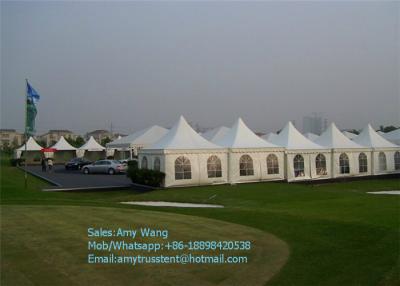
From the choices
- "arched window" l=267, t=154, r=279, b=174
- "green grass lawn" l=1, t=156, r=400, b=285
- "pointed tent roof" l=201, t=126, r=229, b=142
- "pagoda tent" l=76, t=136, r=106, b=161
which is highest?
"pointed tent roof" l=201, t=126, r=229, b=142

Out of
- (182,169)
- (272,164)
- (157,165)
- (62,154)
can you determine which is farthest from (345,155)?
(62,154)

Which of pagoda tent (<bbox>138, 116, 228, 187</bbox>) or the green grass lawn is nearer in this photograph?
the green grass lawn

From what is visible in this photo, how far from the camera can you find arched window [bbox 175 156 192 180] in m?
24.3

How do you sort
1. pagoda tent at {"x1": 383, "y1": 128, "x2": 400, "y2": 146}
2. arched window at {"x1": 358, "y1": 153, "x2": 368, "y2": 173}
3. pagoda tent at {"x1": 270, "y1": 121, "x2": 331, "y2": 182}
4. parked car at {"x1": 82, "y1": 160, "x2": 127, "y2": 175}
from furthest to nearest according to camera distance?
pagoda tent at {"x1": 383, "y1": 128, "x2": 400, "y2": 146}, parked car at {"x1": 82, "y1": 160, "x2": 127, "y2": 175}, arched window at {"x1": 358, "y1": 153, "x2": 368, "y2": 173}, pagoda tent at {"x1": 270, "y1": 121, "x2": 331, "y2": 182}

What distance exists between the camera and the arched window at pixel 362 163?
30.3 m

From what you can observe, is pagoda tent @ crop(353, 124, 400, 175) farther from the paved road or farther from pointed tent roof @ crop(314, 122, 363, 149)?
the paved road

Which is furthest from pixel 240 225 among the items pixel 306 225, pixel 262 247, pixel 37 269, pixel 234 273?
pixel 37 269

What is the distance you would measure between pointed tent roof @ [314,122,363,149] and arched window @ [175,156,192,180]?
420 inches

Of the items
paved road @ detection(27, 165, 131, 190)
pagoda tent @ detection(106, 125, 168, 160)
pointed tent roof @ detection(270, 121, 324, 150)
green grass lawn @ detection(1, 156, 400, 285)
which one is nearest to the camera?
green grass lawn @ detection(1, 156, 400, 285)

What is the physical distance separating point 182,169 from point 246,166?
13.2 ft

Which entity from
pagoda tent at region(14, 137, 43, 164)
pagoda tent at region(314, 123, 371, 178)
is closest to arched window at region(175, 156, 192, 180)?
pagoda tent at region(314, 123, 371, 178)

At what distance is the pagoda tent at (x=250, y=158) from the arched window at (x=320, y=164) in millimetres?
2753

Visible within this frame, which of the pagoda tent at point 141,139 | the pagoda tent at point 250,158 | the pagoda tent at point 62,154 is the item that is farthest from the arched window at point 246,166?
the pagoda tent at point 62,154

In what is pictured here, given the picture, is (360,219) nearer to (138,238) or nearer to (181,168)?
(138,238)
